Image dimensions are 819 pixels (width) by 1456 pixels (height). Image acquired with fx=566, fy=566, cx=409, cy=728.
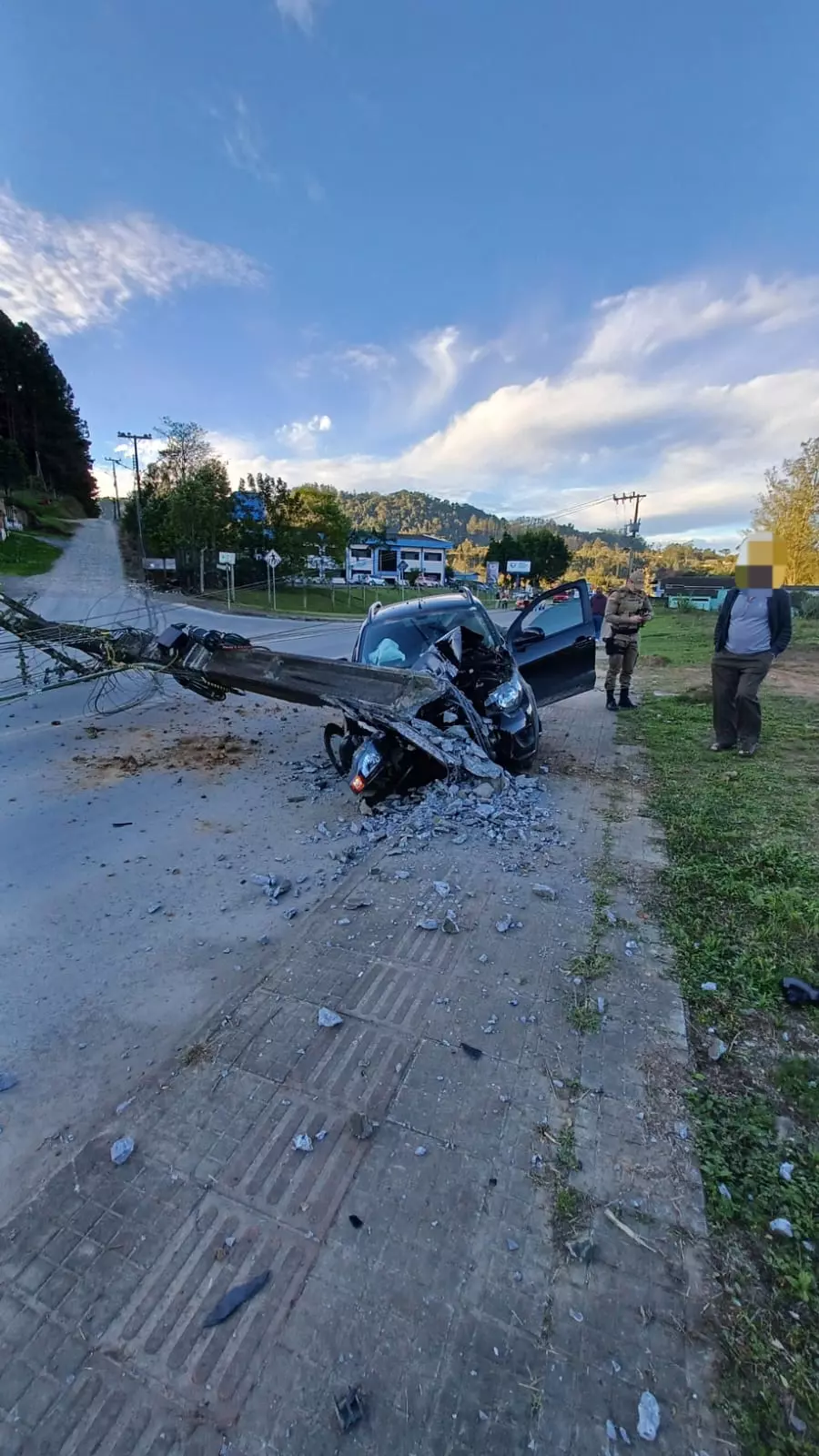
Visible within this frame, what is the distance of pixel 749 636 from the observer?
6184mm

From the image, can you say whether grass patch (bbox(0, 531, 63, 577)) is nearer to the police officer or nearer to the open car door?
the open car door

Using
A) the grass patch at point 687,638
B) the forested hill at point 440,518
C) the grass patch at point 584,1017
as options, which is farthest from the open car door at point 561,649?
the forested hill at point 440,518

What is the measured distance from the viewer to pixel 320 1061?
8.14 feet

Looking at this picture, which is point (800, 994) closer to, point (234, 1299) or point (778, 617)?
point (234, 1299)

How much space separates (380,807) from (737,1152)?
3.42 metres

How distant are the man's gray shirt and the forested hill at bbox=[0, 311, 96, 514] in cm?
4493

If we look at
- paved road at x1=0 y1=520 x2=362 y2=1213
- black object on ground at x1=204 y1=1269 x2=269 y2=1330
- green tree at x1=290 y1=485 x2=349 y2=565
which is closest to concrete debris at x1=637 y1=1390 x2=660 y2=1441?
black object on ground at x1=204 y1=1269 x2=269 y2=1330

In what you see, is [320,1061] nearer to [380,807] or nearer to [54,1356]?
[54,1356]

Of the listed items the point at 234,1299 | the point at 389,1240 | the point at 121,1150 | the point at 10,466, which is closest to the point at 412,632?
the point at 121,1150

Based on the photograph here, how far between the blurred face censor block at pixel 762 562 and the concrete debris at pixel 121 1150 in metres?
6.93

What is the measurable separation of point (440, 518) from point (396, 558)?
109 meters

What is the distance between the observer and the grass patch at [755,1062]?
150 centimetres

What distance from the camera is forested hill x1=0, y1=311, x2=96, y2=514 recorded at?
137 feet

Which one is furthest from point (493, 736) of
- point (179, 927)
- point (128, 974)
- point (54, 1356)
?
point (54, 1356)
